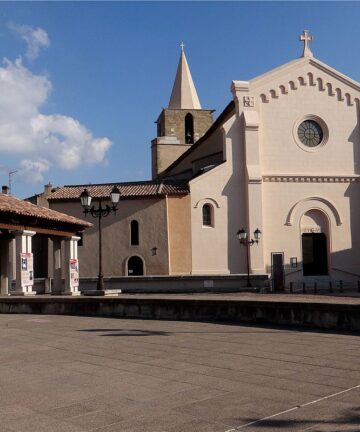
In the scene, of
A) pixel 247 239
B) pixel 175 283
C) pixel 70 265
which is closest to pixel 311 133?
pixel 247 239

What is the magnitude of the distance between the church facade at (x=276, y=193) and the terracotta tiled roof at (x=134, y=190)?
163 millimetres

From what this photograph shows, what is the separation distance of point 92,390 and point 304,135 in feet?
107

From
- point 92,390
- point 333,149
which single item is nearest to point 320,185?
point 333,149

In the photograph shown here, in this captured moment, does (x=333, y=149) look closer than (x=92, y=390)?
No

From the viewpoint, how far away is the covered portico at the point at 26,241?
20.5 metres

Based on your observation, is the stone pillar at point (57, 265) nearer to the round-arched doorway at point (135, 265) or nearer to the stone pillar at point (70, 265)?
the stone pillar at point (70, 265)

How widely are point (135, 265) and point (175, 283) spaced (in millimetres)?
6310

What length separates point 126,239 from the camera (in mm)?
34906

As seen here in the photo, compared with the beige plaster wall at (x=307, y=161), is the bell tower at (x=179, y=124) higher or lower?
higher

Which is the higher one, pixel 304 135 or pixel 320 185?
pixel 304 135

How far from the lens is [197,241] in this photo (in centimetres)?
3450

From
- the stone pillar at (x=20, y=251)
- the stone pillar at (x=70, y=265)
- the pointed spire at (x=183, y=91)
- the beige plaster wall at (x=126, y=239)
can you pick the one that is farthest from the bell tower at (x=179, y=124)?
the stone pillar at (x=20, y=251)

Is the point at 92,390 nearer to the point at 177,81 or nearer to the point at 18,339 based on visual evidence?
the point at 18,339

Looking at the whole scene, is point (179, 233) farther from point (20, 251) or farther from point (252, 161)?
point (20, 251)
